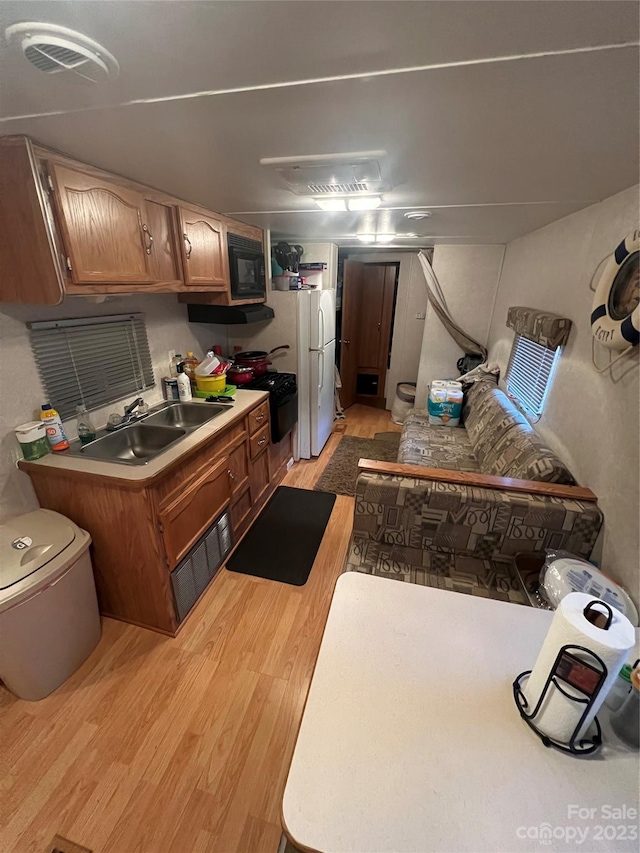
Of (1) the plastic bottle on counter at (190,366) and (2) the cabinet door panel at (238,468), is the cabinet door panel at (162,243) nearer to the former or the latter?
(1) the plastic bottle on counter at (190,366)

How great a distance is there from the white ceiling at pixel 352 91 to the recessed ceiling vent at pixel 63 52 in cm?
2

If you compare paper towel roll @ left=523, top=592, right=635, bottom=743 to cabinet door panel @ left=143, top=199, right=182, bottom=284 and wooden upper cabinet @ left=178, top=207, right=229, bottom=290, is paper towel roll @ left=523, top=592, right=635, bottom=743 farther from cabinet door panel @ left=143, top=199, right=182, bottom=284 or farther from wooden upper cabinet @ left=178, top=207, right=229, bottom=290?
wooden upper cabinet @ left=178, top=207, right=229, bottom=290

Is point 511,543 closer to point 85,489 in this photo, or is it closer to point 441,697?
point 441,697

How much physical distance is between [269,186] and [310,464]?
241 cm

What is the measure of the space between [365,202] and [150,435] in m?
1.83

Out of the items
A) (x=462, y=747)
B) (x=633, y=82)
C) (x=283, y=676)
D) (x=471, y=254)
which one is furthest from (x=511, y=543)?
(x=471, y=254)

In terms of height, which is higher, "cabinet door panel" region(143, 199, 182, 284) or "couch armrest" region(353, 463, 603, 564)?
"cabinet door panel" region(143, 199, 182, 284)

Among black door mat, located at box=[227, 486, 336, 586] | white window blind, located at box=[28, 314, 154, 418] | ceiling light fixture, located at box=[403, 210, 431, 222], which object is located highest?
ceiling light fixture, located at box=[403, 210, 431, 222]

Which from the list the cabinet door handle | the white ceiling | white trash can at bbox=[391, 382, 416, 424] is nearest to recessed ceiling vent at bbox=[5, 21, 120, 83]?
the white ceiling

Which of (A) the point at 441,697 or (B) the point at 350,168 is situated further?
(B) the point at 350,168

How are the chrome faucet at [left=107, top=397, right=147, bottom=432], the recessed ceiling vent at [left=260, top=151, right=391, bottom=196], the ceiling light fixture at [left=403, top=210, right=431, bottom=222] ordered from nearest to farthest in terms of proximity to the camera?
the recessed ceiling vent at [left=260, top=151, right=391, bottom=196]
the chrome faucet at [left=107, top=397, right=147, bottom=432]
the ceiling light fixture at [left=403, top=210, right=431, bottom=222]

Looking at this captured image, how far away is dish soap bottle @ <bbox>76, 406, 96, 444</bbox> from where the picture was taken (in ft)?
5.78

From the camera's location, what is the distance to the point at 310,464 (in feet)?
11.4

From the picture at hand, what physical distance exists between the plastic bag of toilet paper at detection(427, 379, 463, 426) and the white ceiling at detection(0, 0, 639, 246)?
1.86 m
